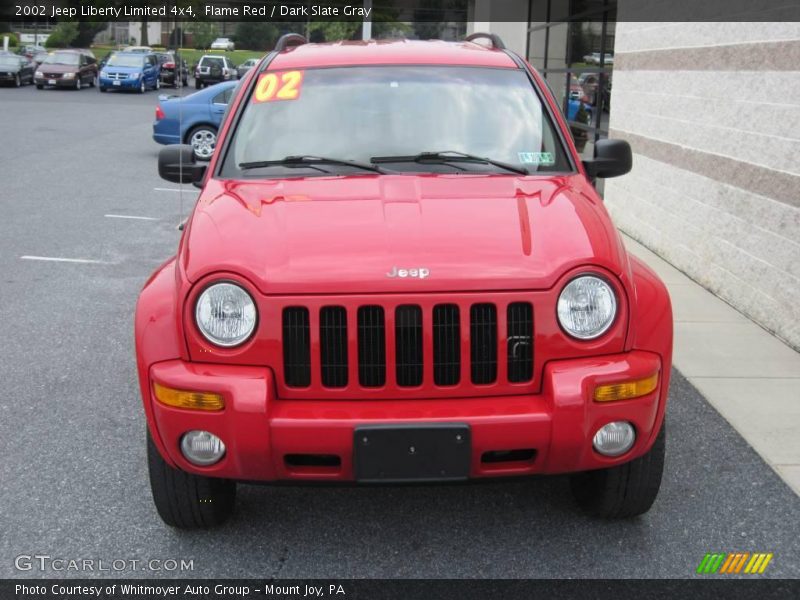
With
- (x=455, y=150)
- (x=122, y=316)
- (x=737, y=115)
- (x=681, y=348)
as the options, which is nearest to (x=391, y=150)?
(x=455, y=150)

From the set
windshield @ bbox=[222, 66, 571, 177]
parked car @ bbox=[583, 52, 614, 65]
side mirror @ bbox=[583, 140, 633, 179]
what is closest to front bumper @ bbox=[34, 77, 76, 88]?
parked car @ bbox=[583, 52, 614, 65]

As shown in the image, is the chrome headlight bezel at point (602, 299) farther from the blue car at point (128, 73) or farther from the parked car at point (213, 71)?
the blue car at point (128, 73)

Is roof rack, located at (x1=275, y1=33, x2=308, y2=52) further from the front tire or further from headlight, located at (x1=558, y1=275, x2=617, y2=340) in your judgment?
the front tire

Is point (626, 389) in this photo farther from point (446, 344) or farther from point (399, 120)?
point (399, 120)

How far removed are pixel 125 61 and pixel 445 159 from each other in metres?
40.3

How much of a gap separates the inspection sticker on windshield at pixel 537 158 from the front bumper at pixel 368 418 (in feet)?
4.28

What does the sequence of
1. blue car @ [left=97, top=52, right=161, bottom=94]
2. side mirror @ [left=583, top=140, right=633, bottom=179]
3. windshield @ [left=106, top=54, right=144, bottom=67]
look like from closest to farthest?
1. side mirror @ [left=583, top=140, right=633, bottom=179]
2. blue car @ [left=97, top=52, right=161, bottom=94]
3. windshield @ [left=106, top=54, right=144, bottom=67]

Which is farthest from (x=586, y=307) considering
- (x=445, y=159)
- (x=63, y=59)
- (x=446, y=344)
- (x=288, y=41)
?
(x=63, y=59)

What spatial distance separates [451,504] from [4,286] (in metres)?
5.20

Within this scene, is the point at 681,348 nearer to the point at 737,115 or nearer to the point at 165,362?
the point at 737,115

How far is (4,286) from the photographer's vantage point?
7824 millimetres

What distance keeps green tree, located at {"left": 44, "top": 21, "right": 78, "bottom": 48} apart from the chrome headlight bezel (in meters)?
78.0

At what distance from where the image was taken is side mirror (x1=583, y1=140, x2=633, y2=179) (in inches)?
185

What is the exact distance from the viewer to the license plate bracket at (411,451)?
3.15 meters
